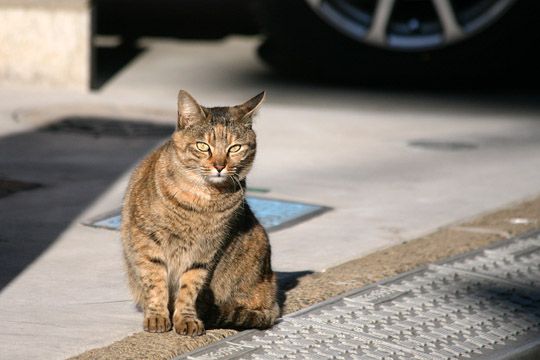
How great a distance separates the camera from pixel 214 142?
4.90 meters

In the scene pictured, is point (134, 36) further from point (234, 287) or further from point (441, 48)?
point (234, 287)

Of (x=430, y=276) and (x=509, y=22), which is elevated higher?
(x=509, y=22)

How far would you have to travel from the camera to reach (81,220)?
677 cm

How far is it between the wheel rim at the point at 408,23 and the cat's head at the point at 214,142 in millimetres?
5404

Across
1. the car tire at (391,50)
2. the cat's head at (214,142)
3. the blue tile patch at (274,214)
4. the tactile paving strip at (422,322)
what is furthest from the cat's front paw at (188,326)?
the car tire at (391,50)

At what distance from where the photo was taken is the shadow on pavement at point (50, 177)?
6.21 m

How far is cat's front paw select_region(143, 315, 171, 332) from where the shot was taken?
15.9 feet

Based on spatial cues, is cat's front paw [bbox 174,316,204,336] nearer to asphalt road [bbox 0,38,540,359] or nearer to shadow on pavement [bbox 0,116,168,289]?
asphalt road [bbox 0,38,540,359]

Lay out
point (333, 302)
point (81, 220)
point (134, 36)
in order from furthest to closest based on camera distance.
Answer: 1. point (134, 36)
2. point (81, 220)
3. point (333, 302)

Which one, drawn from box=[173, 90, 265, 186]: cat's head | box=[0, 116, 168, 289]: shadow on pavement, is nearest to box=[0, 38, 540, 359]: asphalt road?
box=[0, 116, 168, 289]: shadow on pavement

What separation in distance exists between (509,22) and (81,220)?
15.9 ft

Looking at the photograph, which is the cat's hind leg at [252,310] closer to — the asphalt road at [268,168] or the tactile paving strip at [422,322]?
the tactile paving strip at [422,322]

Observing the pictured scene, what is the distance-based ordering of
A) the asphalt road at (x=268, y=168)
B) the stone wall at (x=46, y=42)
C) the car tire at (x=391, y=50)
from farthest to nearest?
1. the stone wall at (x=46, y=42)
2. the car tire at (x=391, y=50)
3. the asphalt road at (x=268, y=168)

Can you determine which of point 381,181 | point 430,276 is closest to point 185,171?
point 430,276
